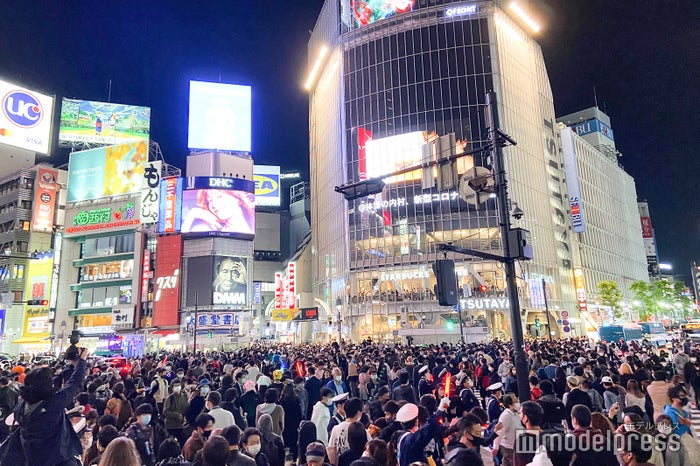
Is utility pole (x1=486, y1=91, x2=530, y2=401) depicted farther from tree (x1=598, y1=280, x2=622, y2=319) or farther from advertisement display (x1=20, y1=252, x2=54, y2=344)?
tree (x1=598, y1=280, x2=622, y2=319)

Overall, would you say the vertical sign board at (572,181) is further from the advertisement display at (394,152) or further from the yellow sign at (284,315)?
the yellow sign at (284,315)

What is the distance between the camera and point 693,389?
47.3 feet

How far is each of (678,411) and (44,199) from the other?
79705mm

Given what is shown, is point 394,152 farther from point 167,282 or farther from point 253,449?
point 253,449

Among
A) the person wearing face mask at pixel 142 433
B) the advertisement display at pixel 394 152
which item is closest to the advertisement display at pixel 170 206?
the advertisement display at pixel 394 152

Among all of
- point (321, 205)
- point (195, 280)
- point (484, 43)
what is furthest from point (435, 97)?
point (195, 280)

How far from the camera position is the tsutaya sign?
52.8m

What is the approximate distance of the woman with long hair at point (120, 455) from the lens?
3.44 metres

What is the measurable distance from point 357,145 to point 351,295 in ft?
68.9

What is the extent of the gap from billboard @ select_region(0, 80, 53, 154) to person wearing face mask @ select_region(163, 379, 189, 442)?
39234 mm

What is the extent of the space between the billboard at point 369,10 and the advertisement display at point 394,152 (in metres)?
18.5

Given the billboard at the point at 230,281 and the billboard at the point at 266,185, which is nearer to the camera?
the billboard at the point at 230,281

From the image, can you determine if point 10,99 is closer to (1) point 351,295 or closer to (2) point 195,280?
(2) point 195,280

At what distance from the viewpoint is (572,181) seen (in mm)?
74312
